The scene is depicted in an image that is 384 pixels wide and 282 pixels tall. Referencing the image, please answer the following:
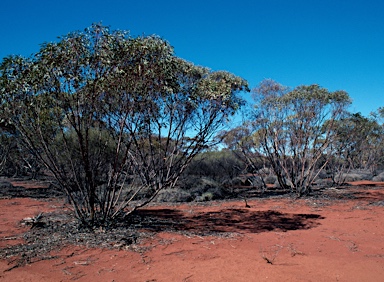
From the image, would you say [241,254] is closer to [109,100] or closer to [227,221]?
[227,221]

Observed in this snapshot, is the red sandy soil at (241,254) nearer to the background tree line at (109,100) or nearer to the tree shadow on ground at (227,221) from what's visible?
the tree shadow on ground at (227,221)

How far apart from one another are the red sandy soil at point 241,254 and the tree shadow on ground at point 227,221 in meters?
0.03

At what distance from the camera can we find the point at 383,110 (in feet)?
82.1

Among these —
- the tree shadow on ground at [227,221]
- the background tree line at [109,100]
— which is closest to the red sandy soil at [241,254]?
the tree shadow on ground at [227,221]

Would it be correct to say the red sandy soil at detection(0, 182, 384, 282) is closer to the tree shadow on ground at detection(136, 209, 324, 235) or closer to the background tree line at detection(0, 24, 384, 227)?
the tree shadow on ground at detection(136, 209, 324, 235)

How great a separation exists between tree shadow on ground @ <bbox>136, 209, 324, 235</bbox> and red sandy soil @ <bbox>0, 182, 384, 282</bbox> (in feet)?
0.10

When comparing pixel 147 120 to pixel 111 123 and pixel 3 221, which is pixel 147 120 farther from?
pixel 3 221

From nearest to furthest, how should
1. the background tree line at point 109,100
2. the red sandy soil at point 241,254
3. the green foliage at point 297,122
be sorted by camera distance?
the red sandy soil at point 241,254 → the background tree line at point 109,100 → the green foliage at point 297,122

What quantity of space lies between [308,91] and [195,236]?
10230mm

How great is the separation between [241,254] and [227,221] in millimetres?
3423

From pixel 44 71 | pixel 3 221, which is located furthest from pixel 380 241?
pixel 3 221

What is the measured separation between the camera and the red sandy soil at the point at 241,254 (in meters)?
4.80

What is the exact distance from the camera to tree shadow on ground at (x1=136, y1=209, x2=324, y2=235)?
323 inches

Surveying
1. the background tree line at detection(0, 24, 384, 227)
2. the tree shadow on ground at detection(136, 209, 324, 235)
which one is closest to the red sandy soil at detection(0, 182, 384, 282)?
the tree shadow on ground at detection(136, 209, 324, 235)
